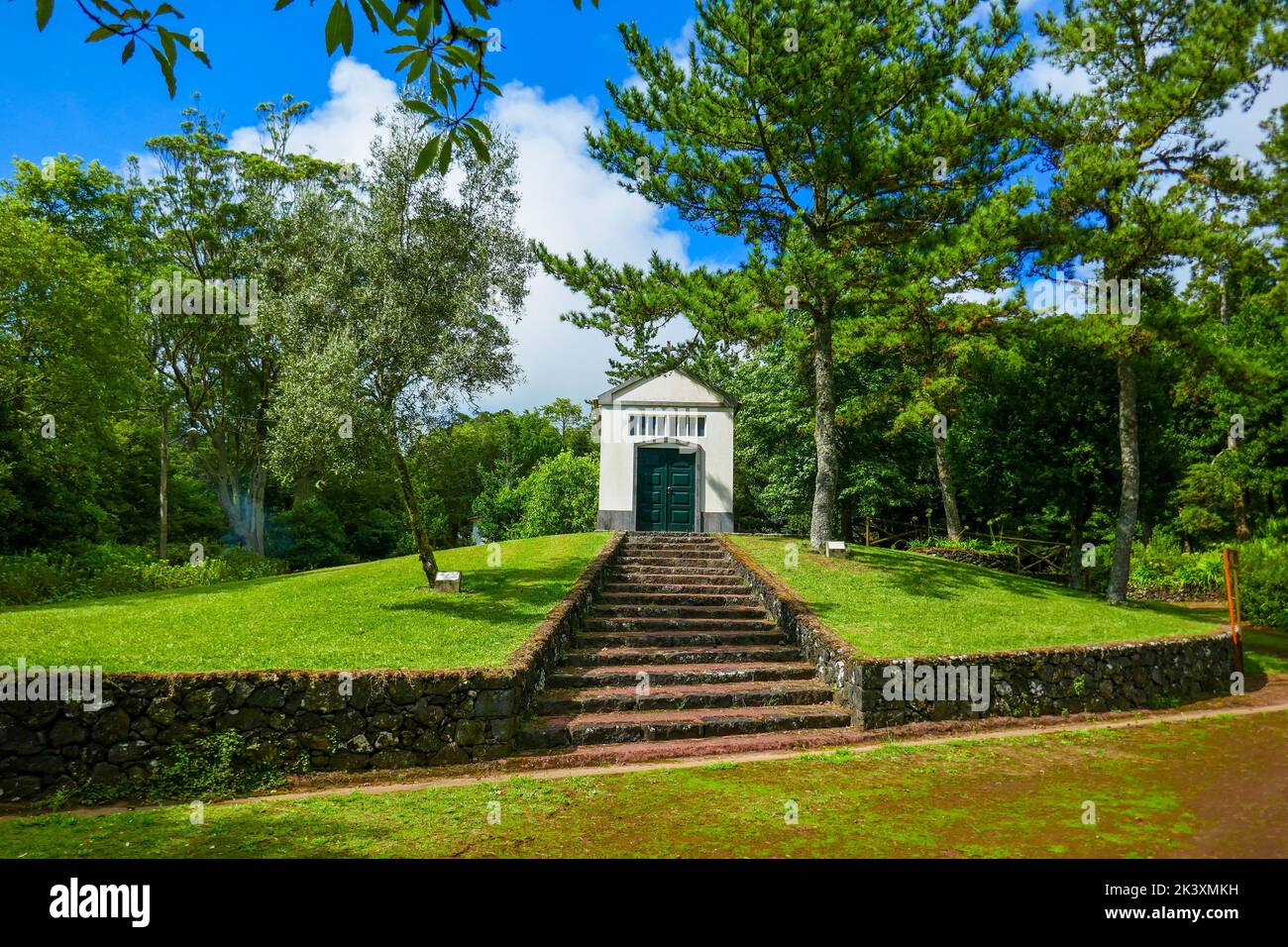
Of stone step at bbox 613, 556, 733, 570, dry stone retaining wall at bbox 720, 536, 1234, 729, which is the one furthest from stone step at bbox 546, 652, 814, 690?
stone step at bbox 613, 556, 733, 570

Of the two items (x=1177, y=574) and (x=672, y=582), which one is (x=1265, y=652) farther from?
(x=672, y=582)

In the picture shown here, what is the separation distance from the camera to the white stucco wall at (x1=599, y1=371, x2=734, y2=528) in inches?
866

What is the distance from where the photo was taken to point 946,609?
1438cm

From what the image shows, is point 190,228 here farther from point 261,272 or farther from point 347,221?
point 347,221

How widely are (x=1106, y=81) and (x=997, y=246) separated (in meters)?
5.31

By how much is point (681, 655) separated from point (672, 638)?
31.0 inches

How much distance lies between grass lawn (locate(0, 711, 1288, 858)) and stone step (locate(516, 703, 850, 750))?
108 cm

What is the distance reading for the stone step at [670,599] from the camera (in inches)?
574

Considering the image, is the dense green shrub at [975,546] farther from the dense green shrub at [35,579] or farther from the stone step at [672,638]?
the dense green shrub at [35,579]

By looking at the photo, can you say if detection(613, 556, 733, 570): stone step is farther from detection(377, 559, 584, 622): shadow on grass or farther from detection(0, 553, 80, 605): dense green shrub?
detection(0, 553, 80, 605): dense green shrub

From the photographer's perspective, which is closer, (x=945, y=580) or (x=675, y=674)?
(x=675, y=674)

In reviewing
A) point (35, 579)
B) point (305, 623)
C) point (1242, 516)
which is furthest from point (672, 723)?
point (1242, 516)

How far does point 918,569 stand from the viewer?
712 inches

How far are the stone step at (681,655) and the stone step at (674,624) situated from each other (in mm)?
686
